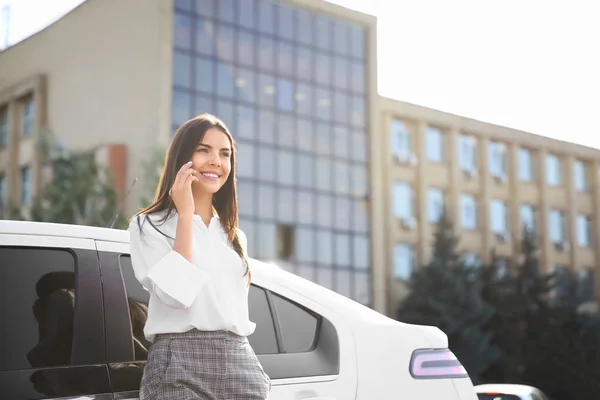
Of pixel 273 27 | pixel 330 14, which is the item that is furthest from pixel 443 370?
pixel 330 14

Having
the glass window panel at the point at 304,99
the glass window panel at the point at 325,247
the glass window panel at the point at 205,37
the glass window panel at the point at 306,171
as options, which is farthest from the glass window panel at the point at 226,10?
the glass window panel at the point at 325,247

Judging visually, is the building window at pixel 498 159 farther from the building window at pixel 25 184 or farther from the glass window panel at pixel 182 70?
the building window at pixel 25 184

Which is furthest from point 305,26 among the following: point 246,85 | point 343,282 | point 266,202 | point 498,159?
point 498,159

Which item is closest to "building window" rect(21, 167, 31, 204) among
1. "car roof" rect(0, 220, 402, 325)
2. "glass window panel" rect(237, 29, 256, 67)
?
"glass window panel" rect(237, 29, 256, 67)

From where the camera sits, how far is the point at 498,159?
50719mm

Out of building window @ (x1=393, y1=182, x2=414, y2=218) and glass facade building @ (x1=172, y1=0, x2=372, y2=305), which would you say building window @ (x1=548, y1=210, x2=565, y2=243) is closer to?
building window @ (x1=393, y1=182, x2=414, y2=218)

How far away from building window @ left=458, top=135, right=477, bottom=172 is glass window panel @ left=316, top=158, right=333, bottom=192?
34.4 ft

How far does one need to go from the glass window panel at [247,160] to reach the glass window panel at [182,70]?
11.0 feet

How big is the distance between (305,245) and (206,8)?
36.2ft

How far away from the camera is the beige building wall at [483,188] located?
45969 mm

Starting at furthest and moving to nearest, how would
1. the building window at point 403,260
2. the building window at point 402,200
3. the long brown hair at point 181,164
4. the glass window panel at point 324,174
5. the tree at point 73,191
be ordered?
the building window at point 402,200 → the building window at point 403,260 → the glass window panel at point 324,174 → the tree at point 73,191 → the long brown hair at point 181,164

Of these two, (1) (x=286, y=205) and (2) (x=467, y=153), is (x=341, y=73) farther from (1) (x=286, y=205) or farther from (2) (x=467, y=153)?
(2) (x=467, y=153)

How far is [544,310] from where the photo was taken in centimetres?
4291

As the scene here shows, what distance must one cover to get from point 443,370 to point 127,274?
4.47 feet
